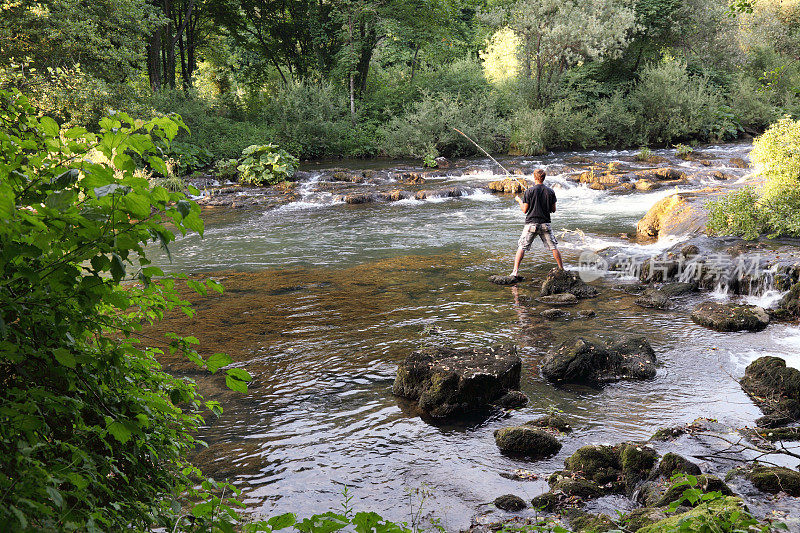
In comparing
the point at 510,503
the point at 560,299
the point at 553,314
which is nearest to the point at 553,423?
the point at 510,503

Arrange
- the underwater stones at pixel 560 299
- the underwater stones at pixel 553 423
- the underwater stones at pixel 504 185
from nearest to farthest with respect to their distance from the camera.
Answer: the underwater stones at pixel 553 423
the underwater stones at pixel 560 299
the underwater stones at pixel 504 185

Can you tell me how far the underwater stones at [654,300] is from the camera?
950cm

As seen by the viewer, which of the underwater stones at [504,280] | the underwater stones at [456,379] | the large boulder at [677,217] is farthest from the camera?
the large boulder at [677,217]

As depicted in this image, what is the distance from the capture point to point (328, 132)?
102 ft

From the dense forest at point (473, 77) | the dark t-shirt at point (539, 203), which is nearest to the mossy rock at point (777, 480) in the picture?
the dark t-shirt at point (539, 203)

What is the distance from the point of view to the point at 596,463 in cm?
487

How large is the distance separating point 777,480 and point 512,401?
8.37 ft

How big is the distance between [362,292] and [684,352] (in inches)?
217

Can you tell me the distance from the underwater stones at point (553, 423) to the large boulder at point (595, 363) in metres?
1.03

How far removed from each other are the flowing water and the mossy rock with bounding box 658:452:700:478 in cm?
49

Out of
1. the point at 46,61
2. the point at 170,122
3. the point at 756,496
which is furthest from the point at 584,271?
the point at 46,61

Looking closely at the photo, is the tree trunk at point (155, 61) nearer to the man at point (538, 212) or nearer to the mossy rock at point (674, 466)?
the man at point (538, 212)

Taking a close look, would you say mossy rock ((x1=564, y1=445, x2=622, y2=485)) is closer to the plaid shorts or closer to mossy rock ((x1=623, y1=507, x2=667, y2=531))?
mossy rock ((x1=623, y1=507, x2=667, y2=531))

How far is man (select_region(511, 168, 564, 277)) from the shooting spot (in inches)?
431
